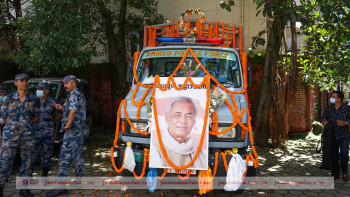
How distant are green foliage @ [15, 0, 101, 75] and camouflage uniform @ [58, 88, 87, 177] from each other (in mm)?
3029

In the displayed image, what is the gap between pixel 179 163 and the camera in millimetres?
4004

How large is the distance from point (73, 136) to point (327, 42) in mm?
6799

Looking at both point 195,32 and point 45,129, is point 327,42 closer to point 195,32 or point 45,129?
point 195,32

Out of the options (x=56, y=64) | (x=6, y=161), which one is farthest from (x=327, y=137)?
(x=56, y=64)

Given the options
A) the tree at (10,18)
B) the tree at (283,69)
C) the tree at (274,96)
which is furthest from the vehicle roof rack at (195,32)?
the tree at (10,18)

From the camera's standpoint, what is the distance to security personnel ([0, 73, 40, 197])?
4.56m

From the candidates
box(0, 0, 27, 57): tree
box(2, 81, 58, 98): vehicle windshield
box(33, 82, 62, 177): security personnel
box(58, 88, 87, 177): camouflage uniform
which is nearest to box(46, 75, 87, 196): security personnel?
box(58, 88, 87, 177): camouflage uniform

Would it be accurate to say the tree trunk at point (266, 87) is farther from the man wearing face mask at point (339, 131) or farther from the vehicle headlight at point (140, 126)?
the vehicle headlight at point (140, 126)

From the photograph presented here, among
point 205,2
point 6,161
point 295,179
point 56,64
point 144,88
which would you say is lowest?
point 295,179

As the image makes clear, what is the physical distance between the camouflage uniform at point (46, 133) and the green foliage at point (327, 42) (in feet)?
18.5

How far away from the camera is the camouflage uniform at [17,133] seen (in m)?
4.54

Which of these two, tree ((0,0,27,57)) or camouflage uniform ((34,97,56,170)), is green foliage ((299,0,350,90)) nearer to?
camouflage uniform ((34,97,56,170))

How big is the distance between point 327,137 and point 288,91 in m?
3.09

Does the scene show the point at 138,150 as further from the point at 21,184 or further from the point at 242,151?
the point at 21,184
